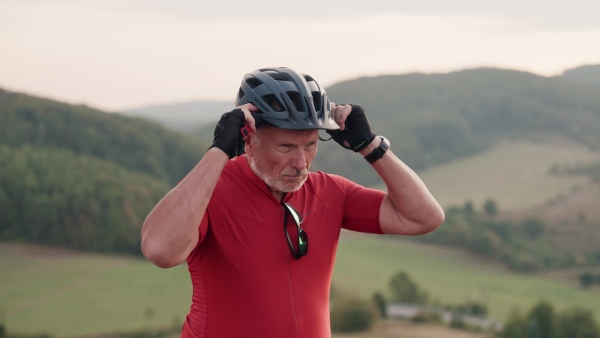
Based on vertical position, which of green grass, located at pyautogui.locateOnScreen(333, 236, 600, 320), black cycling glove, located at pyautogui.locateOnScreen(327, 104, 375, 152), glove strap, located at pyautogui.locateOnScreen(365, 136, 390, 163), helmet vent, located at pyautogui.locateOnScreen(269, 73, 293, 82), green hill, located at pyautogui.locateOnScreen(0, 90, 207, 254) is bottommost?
green hill, located at pyautogui.locateOnScreen(0, 90, 207, 254)

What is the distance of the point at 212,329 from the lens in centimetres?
373

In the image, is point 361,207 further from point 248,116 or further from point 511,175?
point 511,175

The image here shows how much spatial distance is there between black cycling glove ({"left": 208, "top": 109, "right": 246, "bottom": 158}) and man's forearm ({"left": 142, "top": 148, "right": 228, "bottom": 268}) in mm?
96

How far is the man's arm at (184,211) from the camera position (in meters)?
3.53

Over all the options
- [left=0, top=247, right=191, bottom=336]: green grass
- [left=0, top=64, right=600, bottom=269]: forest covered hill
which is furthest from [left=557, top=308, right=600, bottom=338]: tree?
[left=0, top=247, right=191, bottom=336]: green grass

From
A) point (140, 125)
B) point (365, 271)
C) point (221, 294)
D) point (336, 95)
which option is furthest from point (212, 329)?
point (336, 95)

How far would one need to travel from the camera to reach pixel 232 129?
367 centimetres

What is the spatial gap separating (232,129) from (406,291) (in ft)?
230

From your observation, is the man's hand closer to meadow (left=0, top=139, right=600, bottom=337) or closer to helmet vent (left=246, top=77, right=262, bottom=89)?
helmet vent (left=246, top=77, right=262, bottom=89)

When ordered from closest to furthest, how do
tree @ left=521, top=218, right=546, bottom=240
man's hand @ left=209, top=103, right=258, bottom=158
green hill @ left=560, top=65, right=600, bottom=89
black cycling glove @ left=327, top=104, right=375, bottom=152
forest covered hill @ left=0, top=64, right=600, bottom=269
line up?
man's hand @ left=209, top=103, right=258, bottom=158, black cycling glove @ left=327, top=104, right=375, bottom=152, forest covered hill @ left=0, top=64, right=600, bottom=269, tree @ left=521, top=218, right=546, bottom=240, green hill @ left=560, top=65, right=600, bottom=89

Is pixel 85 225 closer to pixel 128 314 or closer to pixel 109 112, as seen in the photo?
pixel 128 314

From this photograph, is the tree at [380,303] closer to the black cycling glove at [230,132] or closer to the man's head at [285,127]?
the man's head at [285,127]

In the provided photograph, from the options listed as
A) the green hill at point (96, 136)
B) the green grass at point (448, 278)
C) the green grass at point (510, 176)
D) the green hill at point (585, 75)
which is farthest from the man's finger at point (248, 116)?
the green hill at point (585, 75)

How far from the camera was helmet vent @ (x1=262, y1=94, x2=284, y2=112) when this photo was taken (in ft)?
12.3
